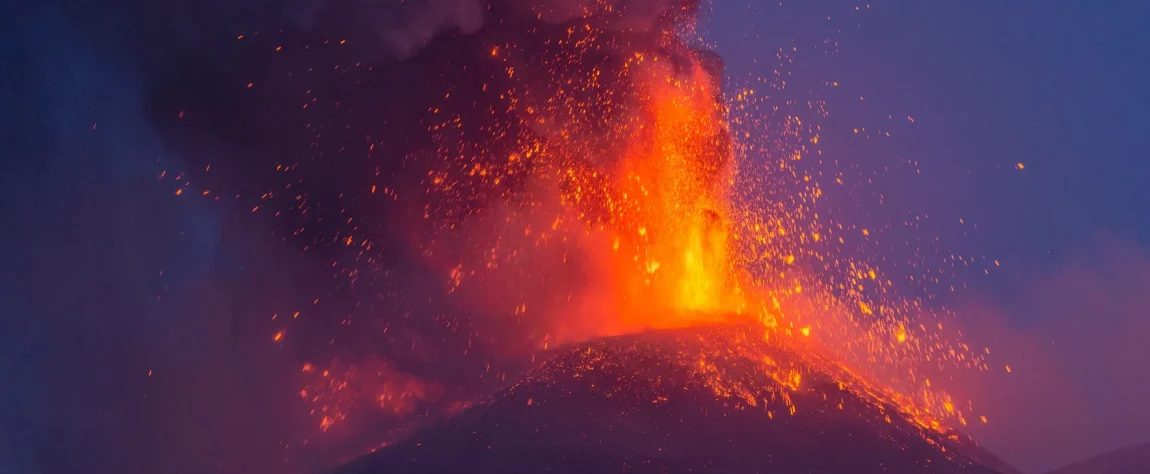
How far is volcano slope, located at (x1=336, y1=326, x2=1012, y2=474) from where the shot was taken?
40.0 feet

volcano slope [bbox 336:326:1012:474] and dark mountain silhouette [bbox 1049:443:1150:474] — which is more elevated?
volcano slope [bbox 336:326:1012:474]

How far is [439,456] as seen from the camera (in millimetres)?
12242

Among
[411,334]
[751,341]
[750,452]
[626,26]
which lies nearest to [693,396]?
[750,452]

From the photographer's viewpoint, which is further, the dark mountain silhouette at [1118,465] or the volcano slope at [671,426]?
the dark mountain silhouette at [1118,465]

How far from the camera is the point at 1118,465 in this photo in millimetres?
20234

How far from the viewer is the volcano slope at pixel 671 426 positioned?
480 inches

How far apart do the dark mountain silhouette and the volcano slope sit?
4.67 meters

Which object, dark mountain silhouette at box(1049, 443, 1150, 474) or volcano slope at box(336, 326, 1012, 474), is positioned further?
dark mountain silhouette at box(1049, 443, 1150, 474)

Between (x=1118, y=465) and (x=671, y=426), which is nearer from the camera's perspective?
(x=671, y=426)

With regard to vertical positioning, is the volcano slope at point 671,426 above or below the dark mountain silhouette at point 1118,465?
above

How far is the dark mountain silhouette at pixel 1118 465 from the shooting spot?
18.4 metres

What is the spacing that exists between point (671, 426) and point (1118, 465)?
14620mm

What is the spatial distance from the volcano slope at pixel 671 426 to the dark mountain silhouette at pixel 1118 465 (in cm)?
467

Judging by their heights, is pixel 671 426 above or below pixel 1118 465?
above
